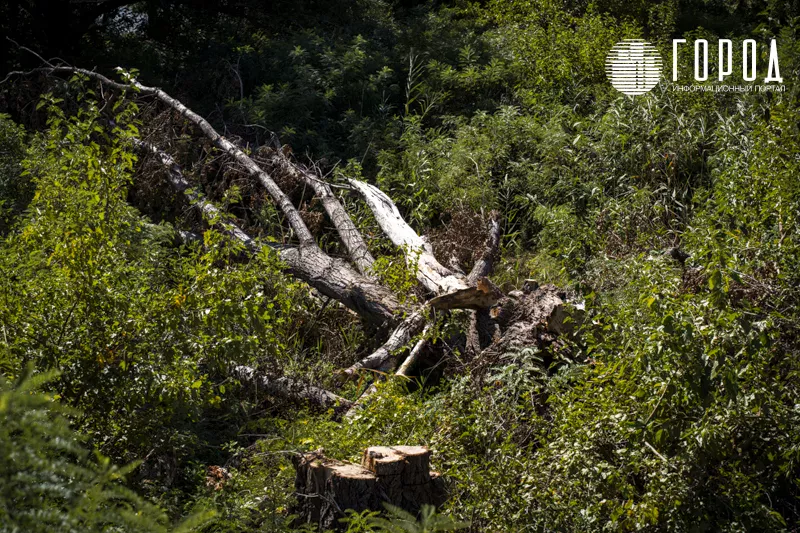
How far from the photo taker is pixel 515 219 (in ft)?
24.2

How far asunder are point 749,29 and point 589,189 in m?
5.73

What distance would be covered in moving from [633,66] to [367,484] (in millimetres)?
6656

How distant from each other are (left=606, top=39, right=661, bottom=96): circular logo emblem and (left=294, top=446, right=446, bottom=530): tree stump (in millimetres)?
5737

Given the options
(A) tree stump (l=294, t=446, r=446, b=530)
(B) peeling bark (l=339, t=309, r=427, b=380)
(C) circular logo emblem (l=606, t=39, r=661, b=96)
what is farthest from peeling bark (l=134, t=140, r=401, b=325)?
(C) circular logo emblem (l=606, t=39, r=661, b=96)

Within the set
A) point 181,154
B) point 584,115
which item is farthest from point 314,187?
point 584,115

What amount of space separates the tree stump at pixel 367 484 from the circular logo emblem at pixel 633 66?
574 cm

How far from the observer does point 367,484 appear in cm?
323

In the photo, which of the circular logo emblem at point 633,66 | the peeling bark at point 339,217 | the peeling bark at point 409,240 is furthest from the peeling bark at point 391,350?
the circular logo emblem at point 633,66

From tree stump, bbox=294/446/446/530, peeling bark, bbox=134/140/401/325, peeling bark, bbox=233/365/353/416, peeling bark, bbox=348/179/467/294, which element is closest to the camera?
tree stump, bbox=294/446/446/530

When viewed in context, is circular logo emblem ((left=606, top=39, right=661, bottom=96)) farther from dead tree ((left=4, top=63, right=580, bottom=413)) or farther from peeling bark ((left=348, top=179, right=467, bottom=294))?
peeling bark ((left=348, top=179, right=467, bottom=294))

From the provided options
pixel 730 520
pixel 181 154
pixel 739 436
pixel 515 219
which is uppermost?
pixel 181 154

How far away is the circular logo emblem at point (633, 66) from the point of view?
26.6 ft

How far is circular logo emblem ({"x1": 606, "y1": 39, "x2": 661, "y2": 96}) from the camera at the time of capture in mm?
8094

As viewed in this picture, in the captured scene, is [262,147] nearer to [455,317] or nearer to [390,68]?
[390,68]
